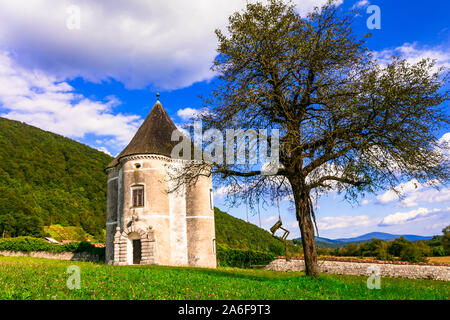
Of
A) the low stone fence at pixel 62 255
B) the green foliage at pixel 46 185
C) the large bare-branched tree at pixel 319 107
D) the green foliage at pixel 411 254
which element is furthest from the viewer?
the green foliage at pixel 46 185

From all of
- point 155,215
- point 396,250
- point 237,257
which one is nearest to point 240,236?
point 237,257

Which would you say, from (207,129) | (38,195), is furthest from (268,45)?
(38,195)

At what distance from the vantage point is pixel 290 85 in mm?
12625

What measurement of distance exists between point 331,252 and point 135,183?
76.6 ft

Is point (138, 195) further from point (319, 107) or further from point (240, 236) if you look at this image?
point (240, 236)

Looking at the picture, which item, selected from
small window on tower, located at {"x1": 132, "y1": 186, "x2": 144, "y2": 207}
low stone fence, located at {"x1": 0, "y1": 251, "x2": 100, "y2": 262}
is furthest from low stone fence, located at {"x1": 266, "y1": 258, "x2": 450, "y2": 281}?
low stone fence, located at {"x1": 0, "y1": 251, "x2": 100, "y2": 262}

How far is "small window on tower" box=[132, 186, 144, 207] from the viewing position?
81.0ft

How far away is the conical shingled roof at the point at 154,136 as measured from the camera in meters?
25.5

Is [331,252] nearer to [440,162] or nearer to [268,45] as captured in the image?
[440,162]

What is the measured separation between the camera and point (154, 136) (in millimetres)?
26578

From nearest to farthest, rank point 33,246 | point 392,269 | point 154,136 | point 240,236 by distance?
1. point 392,269
2. point 154,136
3. point 33,246
4. point 240,236

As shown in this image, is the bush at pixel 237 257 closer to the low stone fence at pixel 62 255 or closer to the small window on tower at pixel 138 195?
the small window on tower at pixel 138 195

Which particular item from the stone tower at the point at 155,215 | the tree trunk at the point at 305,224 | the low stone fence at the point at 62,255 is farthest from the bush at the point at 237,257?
the tree trunk at the point at 305,224

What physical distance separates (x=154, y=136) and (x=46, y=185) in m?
43.4
